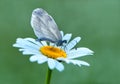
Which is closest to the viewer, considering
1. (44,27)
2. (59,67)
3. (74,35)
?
(59,67)

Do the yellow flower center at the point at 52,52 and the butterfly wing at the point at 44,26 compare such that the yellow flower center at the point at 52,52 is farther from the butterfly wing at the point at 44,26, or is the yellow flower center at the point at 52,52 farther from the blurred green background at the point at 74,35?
the blurred green background at the point at 74,35

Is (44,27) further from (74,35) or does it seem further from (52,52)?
(74,35)

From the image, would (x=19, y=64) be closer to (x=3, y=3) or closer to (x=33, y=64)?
(x=33, y=64)

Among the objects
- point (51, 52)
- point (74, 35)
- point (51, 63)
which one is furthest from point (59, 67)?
point (74, 35)

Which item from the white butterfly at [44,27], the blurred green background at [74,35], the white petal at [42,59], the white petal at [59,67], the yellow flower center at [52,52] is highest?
the blurred green background at [74,35]

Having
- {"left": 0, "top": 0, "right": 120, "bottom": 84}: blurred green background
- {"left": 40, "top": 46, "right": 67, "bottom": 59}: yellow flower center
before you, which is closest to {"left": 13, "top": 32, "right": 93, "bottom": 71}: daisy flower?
{"left": 40, "top": 46, "right": 67, "bottom": 59}: yellow flower center

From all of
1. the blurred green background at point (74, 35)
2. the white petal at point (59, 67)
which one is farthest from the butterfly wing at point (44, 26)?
the blurred green background at point (74, 35)
